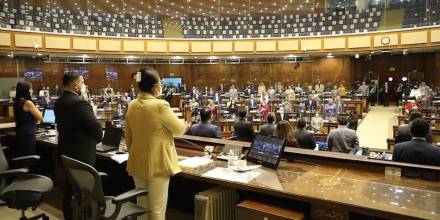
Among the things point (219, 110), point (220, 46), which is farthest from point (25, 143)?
point (220, 46)

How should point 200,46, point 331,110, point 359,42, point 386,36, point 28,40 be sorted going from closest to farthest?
point 331,110, point 28,40, point 386,36, point 359,42, point 200,46

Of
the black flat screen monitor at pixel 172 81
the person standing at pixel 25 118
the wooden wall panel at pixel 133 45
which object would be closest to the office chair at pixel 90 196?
the person standing at pixel 25 118

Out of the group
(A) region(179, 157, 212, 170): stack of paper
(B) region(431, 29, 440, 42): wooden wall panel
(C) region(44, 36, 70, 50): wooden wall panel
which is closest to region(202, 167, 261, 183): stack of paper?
(A) region(179, 157, 212, 170): stack of paper

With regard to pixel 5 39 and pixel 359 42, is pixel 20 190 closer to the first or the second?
pixel 5 39

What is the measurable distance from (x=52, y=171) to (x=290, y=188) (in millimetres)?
4577

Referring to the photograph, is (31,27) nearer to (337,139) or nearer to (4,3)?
(4,3)

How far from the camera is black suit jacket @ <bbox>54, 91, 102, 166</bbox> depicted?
9.47ft

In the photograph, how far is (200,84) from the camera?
20.3 metres

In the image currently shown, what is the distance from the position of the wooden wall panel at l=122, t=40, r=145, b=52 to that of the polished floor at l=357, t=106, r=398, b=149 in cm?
1008

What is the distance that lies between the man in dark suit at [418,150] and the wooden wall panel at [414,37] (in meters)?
13.2

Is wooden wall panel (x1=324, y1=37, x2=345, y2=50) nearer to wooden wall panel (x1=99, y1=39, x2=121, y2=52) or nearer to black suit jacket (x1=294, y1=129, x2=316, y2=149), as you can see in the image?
wooden wall panel (x1=99, y1=39, x2=121, y2=52)

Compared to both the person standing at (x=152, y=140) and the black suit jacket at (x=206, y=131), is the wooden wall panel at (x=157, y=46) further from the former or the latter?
the person standing at (x=152, y=140)

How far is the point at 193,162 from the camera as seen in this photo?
3217mm

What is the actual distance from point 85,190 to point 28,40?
1351 cm
